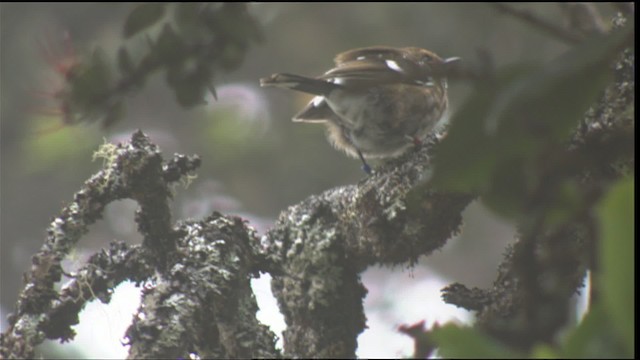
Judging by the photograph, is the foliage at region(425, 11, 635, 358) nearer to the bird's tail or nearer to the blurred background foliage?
the bird's tail

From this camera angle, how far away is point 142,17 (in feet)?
2.34

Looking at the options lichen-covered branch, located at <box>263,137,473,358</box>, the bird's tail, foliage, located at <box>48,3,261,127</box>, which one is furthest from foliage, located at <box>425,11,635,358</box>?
the bird's tail

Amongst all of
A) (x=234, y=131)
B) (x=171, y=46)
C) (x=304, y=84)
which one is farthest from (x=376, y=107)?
(x=171, y=46)

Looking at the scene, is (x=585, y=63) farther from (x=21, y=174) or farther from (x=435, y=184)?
(x=21, y=174)

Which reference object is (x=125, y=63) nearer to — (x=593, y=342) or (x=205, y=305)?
(x=593, y=342)

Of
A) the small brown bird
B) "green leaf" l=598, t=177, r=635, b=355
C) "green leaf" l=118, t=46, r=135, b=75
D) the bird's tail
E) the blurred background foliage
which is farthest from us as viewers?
the blurred background foliage

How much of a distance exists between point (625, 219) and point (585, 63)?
9 cm

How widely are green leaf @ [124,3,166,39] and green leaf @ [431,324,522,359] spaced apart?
32cm

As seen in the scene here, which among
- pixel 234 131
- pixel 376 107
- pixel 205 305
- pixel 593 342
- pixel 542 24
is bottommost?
pixel 593 342

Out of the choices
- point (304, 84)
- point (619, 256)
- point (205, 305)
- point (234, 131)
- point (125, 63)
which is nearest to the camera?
point (619, 256)

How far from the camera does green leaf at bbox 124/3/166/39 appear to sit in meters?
0.71

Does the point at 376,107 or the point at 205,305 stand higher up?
the point at 376,107

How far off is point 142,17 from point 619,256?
1.29 ft

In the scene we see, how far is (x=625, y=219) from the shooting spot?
1.49 feet
